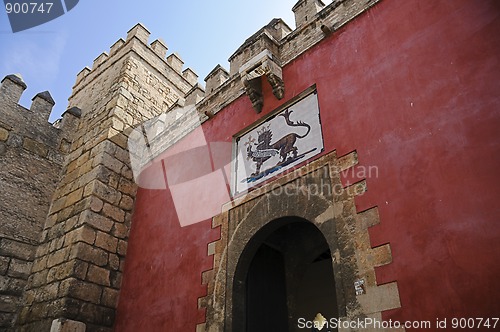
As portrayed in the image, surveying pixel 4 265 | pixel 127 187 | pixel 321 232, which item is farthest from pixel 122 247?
pixel 321 232

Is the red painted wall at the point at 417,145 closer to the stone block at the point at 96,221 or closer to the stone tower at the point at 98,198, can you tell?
the stone tower at the point at 98,198

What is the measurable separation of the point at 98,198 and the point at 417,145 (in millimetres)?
4274

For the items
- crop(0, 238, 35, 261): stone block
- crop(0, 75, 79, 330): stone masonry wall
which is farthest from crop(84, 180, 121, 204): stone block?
crop(0, 238, 35, 261): stone block

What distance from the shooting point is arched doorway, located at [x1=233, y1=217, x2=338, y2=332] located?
3729mm

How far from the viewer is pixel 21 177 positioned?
563 centimetres

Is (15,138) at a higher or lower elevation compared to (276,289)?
higher

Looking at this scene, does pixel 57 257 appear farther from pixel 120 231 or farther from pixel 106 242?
pixel 120 231

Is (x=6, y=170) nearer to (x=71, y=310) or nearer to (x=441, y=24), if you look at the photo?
(x=71, y=310)

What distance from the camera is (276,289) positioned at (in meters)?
4.38

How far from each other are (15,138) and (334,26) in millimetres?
5009

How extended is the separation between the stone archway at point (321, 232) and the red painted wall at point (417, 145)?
0.09 meters

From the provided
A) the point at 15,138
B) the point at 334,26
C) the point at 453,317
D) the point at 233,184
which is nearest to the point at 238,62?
the point at 334,26

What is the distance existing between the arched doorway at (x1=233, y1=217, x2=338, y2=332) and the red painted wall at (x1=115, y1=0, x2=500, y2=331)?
51 cm

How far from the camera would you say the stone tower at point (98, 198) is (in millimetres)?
4621
